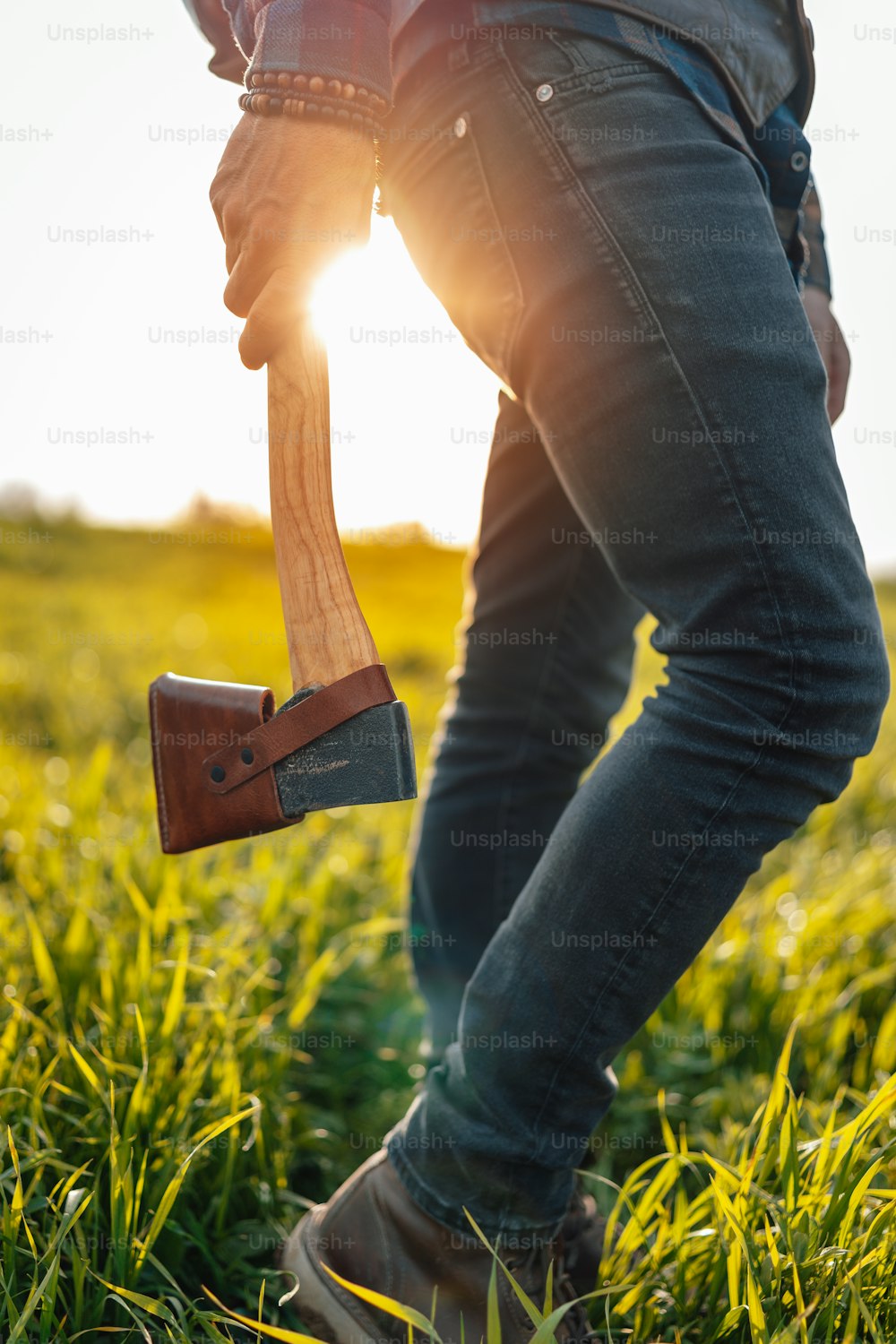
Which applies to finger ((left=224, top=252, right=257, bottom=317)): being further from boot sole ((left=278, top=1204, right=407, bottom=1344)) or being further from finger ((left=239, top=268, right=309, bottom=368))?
boot sole ((left=278, top=1204, right=407, bottom=1344))

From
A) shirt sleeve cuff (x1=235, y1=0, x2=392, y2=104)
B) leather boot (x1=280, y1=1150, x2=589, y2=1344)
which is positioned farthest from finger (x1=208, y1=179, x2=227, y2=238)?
leather boot (x1=280, y1=1150, x2=589, y2=1344)

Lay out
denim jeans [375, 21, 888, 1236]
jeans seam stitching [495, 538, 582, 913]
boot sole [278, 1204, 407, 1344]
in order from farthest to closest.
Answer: jeans seam stitching [495, 538, 582, 913]
boot sole [278, 1204, 407, 1344]
denim jeans [375, 21, 888, 1236]

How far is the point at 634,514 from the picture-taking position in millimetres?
1024

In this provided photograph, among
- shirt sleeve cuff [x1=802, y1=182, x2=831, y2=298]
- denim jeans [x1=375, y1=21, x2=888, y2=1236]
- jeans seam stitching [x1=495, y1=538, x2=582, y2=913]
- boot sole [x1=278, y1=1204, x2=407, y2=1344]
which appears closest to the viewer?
denim jeans [x1=375, y1=21, x2=888, y2=1236]

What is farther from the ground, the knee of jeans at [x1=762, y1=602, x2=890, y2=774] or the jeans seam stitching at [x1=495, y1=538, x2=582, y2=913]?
the knee of jeans at [x1=762, y1=602, x2=890, y2=774]

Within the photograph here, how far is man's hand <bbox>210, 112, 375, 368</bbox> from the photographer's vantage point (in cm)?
99

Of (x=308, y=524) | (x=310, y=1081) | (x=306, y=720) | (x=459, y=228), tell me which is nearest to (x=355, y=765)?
(x=306, y=720)

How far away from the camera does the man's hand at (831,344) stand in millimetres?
1390

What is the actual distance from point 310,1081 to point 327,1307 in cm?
54

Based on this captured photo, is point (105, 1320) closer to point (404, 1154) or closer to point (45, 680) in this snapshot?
point (404, 1154)

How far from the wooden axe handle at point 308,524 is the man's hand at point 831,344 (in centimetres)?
75

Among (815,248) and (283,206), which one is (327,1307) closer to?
(283,206)

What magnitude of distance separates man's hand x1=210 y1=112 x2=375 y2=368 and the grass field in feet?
3.04

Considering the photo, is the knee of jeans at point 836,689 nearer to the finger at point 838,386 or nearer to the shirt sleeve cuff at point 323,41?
the finger at point 838,386
